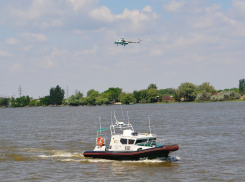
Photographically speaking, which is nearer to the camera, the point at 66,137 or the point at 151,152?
the point at 151,152

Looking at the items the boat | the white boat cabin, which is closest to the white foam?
the boat

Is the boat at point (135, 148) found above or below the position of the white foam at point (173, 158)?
above

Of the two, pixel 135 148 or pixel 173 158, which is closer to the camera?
pixel 135 148

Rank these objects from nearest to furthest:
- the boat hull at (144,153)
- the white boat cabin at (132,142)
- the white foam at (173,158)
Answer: the boat hull at (144,153) → the white boat cabin at (132,142) → the white foam at (173,158)

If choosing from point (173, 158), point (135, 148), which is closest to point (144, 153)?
point (135, 148)

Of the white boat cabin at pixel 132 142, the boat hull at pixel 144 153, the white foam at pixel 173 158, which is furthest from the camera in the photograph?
the white foam at pixel 173 158

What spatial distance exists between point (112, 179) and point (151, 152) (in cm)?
521

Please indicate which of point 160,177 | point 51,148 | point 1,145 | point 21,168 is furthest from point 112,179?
point 1,145

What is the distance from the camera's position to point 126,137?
32.1 meters

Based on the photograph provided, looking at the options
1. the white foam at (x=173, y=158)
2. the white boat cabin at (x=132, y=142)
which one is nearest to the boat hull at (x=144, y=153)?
the white boat cabin at (x=132, y=142)

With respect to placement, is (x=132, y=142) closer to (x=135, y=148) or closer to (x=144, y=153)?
(x=135, y=148)

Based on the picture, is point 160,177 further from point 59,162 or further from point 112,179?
point 59,162

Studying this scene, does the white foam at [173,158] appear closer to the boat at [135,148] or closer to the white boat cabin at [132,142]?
the boat at [135,148]

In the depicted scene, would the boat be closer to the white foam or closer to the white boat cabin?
the white boat cabin
